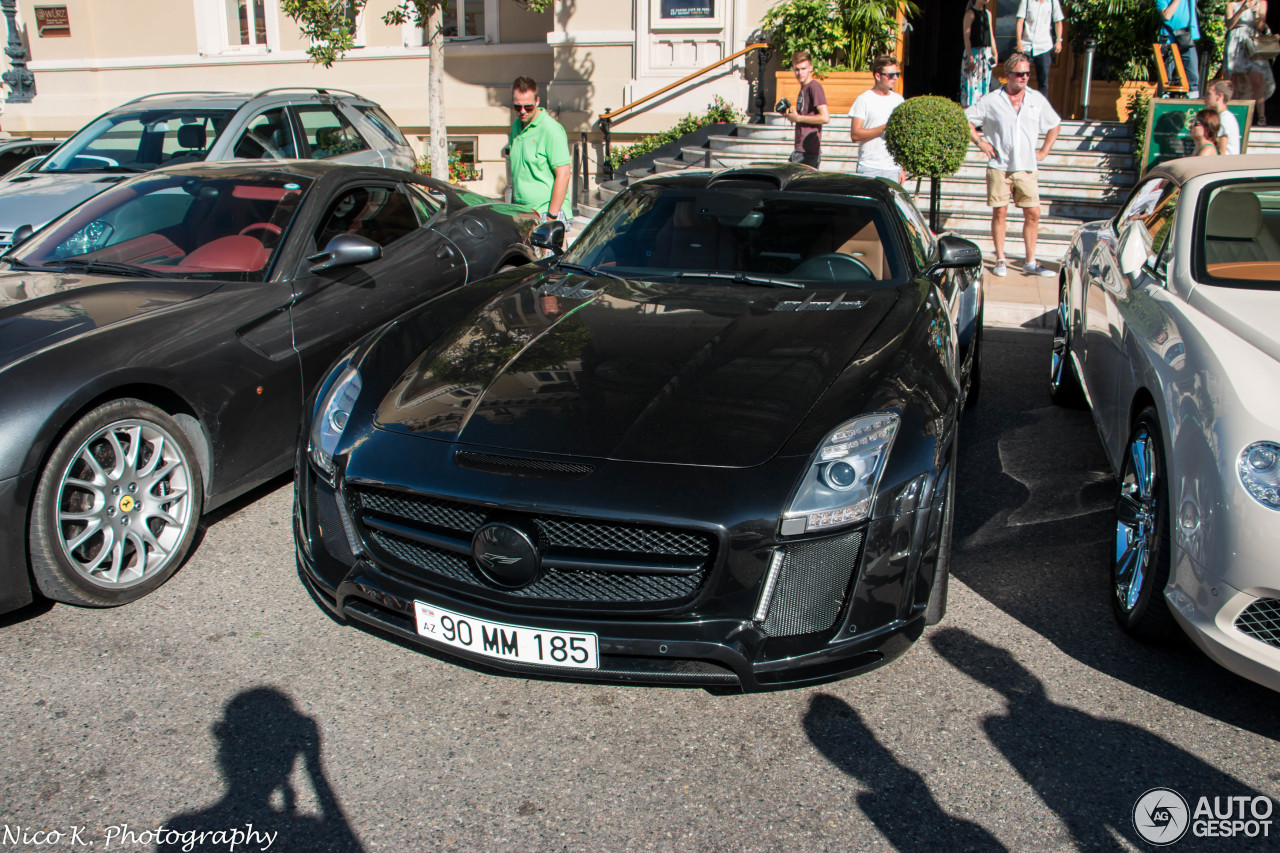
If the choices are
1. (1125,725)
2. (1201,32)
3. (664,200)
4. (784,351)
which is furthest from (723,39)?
(1125,725)

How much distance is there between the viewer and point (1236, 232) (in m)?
4.07

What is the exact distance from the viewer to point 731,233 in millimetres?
4367

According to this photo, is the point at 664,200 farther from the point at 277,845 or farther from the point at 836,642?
the point at 277,845

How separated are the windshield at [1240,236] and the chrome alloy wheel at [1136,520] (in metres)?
0.71

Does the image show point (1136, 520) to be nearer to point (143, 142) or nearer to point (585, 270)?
point (585, 270)

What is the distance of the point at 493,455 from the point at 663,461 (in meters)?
0.47

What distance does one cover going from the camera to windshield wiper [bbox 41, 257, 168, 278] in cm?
442

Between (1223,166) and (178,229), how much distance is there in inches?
181

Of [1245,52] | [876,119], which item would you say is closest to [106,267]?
[876,119]

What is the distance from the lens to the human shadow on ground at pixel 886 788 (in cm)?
243

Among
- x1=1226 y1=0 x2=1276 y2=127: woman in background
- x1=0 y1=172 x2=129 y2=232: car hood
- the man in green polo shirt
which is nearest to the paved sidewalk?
the man in green polo shirt

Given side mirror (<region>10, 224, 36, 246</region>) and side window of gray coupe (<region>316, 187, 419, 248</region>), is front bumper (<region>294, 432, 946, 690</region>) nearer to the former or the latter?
side window of gray coupe (<region>316, 187, 419, 248</region>)

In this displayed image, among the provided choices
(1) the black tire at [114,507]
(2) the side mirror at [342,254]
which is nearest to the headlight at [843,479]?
(1) the black tire at [114,507]

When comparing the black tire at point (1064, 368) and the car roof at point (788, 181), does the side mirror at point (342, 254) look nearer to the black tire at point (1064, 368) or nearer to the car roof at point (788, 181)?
the car roof at point (788, 181)
